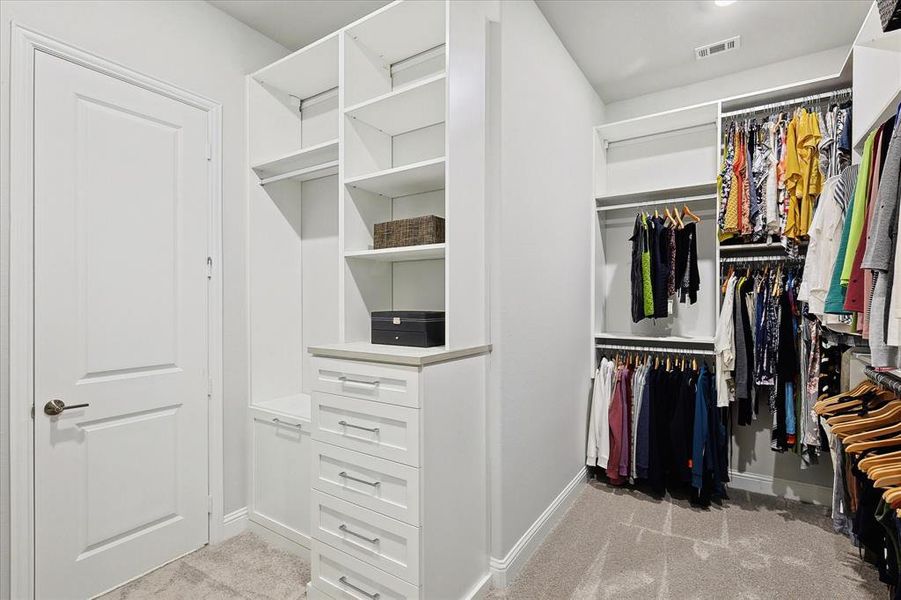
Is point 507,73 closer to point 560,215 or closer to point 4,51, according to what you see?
point 560,215

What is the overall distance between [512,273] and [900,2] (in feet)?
4.76

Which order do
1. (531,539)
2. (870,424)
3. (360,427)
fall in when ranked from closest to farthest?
1. (870,424)
2. (360,427)
3. (531,539)

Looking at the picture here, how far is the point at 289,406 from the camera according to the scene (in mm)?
2479

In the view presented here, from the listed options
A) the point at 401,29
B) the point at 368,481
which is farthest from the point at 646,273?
the point at 368,481

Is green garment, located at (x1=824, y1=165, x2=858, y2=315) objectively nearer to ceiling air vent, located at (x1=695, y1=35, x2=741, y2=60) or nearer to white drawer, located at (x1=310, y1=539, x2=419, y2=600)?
ceiling air vent, located at (x1=695, y1=35, x2=741, y2=60)

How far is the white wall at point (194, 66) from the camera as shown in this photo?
5.63 feet

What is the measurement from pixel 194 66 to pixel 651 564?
3333 millimetres

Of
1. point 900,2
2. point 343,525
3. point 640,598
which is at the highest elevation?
point 900,2

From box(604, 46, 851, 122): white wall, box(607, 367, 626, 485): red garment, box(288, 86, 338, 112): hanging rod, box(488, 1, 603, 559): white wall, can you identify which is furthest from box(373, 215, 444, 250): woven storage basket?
box(604, 46, 851, 122): white wall

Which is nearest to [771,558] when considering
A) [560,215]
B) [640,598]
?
[640,598]

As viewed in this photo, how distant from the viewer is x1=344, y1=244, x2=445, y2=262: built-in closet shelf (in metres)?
1.84

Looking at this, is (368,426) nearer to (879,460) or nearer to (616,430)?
(879,460)

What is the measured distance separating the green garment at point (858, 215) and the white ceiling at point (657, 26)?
1.26 metres

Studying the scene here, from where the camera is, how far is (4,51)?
1.70 meters
